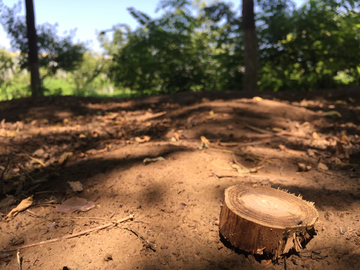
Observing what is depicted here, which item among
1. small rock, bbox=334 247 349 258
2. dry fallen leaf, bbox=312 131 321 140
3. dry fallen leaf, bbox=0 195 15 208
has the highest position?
dry fallen leaf, bbox=312 131 321 140

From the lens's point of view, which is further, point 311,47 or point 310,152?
point 311,47

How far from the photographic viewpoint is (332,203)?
5.80 ft

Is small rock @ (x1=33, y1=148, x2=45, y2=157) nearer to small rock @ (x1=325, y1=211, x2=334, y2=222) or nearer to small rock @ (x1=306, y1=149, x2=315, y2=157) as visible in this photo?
small rock @ (x1=325, y1=211, x2=334, y2=222)

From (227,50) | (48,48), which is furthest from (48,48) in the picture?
(227,50)

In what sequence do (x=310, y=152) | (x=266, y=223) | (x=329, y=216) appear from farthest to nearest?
(x=310, y=152) < (x=329, y=216) < (x=266, y=223)

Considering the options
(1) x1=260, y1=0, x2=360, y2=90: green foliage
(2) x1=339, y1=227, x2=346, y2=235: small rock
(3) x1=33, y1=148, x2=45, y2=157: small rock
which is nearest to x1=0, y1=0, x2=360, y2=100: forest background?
(1) x1=260, y1=0, x2=360, y2=90: green foliage

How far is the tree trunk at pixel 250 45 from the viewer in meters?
6.20

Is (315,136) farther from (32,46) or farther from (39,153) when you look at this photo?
(32,46)

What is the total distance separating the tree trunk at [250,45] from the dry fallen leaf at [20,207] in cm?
585

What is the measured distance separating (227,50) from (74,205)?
6777 millimetres

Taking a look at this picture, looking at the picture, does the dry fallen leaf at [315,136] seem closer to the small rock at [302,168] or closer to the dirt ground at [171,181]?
the dirt ground at [171,181]

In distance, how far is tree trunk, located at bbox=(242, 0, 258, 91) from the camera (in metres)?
6.20

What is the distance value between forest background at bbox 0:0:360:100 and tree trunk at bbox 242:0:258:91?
833mm

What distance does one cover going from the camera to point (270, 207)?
1.49 m
